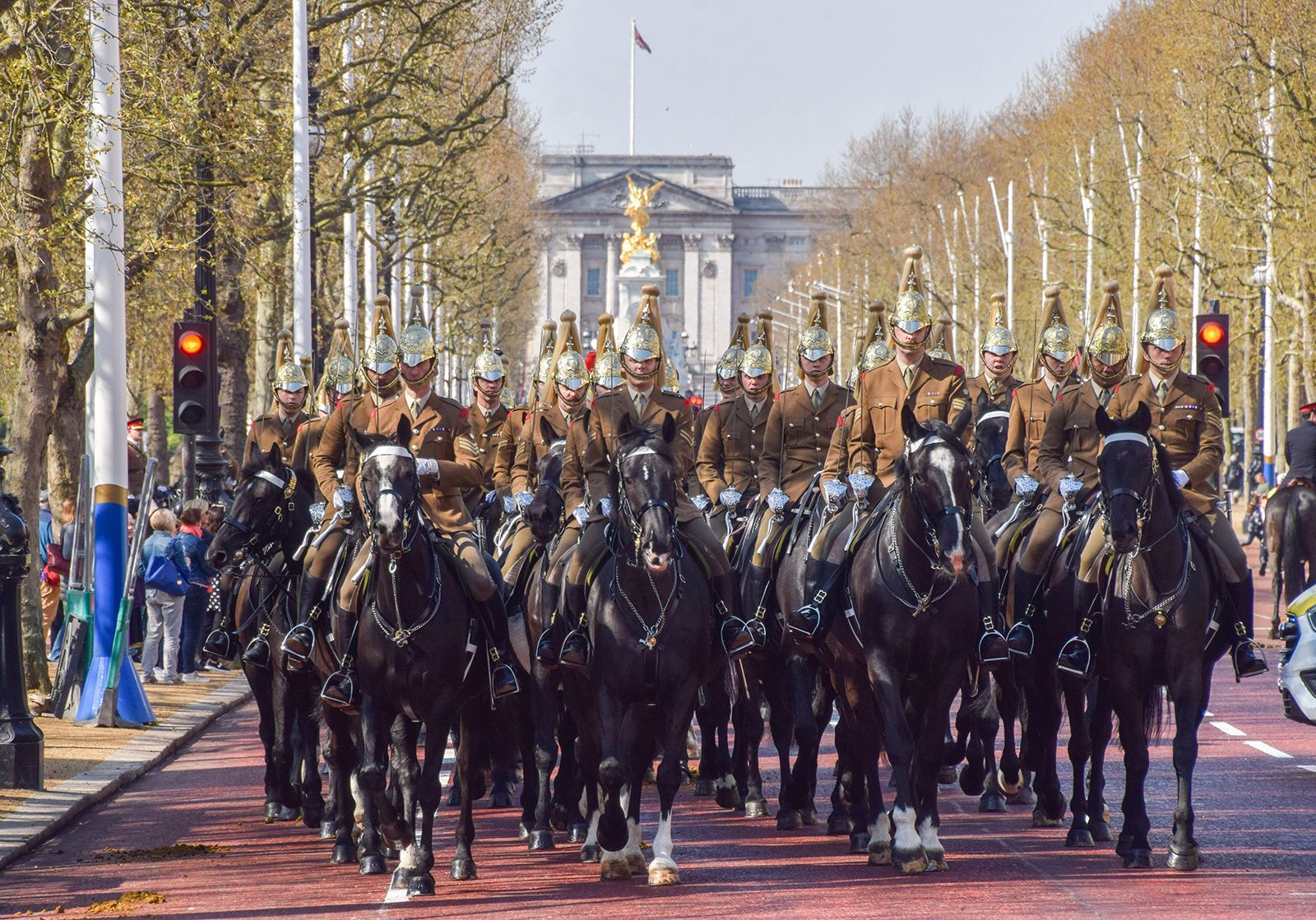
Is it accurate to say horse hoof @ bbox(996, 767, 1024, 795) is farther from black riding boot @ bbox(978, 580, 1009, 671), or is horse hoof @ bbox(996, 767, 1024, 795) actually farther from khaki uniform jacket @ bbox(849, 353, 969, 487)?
khaki uniform jacket @ bbox(849, 353, 969, 487)

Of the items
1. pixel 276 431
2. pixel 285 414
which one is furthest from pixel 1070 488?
pixel 285 414

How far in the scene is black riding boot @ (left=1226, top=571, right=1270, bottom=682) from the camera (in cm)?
1086

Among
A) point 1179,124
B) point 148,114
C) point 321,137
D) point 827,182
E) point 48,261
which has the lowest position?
point 48,261

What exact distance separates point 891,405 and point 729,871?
2.97 meters

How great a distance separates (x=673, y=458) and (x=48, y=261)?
8976 mm

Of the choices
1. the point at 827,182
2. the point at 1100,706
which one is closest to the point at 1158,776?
the point at 1100,706

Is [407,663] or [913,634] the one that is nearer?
[407,663]

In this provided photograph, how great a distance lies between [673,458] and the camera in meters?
9.99

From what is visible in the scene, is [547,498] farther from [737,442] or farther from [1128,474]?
[1128,474]

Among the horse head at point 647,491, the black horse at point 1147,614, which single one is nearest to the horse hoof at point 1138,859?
the black horse at point 1147,614

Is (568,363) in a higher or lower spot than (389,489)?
higher

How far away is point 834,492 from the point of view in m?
11.5

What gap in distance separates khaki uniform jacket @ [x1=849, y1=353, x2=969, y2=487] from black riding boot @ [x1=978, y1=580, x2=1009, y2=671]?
1.21m

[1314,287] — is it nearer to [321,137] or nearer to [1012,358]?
[321,137]
